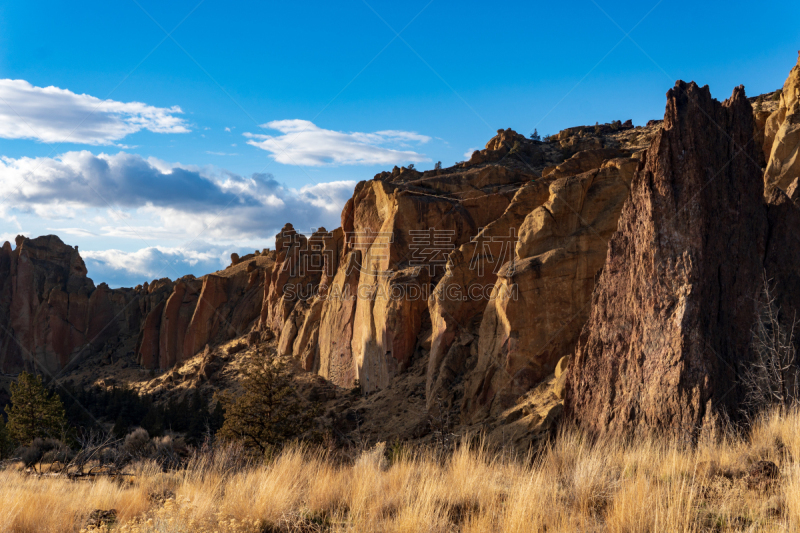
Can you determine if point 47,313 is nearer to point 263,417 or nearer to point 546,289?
point 263,417

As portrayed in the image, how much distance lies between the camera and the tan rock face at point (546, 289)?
19125mm

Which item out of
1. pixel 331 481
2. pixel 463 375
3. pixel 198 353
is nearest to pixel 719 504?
pixel 331 481

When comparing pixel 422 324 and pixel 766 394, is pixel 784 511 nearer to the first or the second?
pixel 766 394

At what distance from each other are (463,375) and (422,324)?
24.7 ft

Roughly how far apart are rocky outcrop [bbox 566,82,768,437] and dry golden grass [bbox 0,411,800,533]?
9.39ft

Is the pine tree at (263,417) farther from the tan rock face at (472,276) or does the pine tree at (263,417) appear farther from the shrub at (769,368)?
the shrub at (769,368)

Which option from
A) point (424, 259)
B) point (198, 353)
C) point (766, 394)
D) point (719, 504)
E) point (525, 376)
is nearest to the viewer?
point (719, 504)

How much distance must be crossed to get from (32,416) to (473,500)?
112ft

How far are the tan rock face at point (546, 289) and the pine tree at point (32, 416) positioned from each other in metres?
25.2

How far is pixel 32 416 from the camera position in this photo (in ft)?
103

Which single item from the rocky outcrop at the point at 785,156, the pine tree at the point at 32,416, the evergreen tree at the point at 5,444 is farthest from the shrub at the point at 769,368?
the pine tree at the point at 32,416

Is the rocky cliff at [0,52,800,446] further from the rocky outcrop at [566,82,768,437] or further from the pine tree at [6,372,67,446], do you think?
the pine tree at [6,372,67,446]

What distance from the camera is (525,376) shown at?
1911cm

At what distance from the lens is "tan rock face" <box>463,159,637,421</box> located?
19.1m
